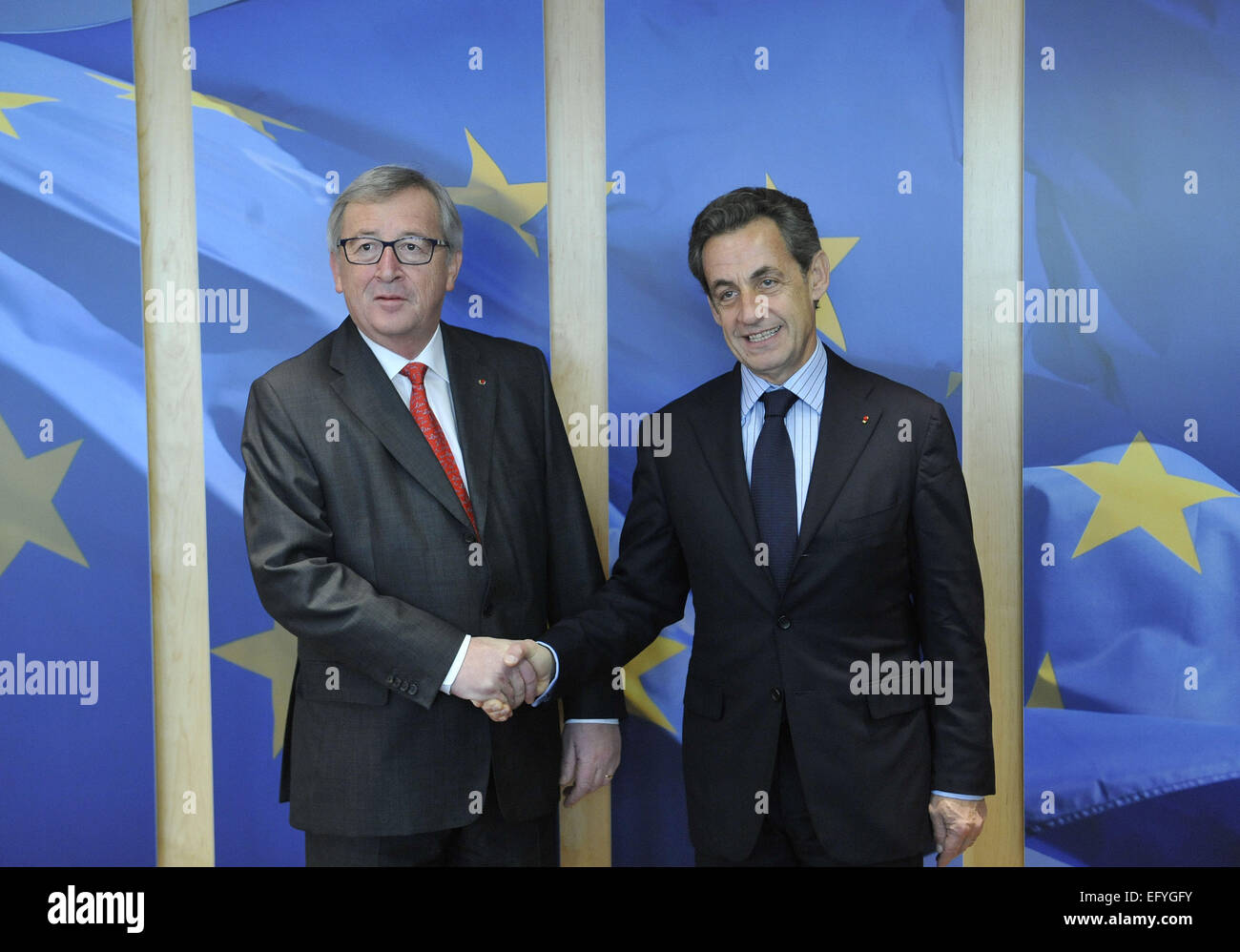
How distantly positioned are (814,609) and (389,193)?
4.65ft

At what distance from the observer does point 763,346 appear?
94.9 inches

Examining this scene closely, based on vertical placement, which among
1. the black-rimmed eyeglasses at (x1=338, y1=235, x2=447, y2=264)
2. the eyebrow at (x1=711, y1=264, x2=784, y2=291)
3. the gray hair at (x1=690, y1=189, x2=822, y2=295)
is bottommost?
the eyebrow at (x1=711, y1=264, x2=784, y2=291)

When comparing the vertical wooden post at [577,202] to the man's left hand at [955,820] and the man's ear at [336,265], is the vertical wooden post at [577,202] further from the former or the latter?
the man's left hand at [955,820]

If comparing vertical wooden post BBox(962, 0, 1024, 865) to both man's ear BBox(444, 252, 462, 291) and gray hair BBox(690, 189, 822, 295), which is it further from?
man's ear BBox(444, 252, 462, 291)

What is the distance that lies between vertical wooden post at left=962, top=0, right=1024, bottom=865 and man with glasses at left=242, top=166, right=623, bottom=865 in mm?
1244

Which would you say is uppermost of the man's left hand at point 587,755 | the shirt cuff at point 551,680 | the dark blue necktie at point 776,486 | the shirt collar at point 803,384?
the shirt collar at point 803,384

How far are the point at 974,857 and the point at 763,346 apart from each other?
170 cm

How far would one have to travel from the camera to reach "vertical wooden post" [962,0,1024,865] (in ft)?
9.68

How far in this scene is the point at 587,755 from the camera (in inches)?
104

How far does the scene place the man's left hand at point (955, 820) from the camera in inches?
91.2

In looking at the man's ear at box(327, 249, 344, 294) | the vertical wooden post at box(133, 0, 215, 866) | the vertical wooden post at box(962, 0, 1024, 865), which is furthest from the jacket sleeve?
the vertical wooden post at box(133, 0, 215, 866)

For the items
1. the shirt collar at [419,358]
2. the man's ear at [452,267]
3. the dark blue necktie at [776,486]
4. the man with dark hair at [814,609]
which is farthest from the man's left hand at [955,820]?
the man's ear at [452,267]

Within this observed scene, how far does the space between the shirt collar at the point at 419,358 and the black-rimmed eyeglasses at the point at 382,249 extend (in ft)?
0.57

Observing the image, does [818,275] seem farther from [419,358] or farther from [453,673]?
[453,673]
